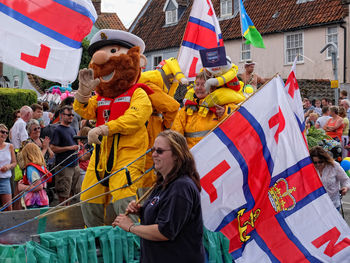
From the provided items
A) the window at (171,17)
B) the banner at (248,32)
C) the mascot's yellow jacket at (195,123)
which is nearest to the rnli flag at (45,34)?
the mascot's yellow jacket at (195,123)

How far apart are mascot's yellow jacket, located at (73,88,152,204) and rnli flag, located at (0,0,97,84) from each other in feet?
3.63

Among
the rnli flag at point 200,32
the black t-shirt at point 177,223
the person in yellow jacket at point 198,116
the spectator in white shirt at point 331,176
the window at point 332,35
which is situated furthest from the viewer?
the window at point 332,35

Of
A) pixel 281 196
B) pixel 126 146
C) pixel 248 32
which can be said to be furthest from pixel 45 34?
pixel 248 32

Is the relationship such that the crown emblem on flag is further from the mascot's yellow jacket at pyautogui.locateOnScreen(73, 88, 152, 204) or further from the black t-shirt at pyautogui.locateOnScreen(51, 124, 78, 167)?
the black t-shirt at pyautogui.locateOnScreen(51, 124, 78, 167)

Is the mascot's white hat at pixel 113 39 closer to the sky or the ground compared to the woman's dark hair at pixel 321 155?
closer to the sky

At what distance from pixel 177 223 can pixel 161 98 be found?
275cm

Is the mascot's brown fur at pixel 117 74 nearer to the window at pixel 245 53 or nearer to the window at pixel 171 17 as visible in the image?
the window at pixel 245 53

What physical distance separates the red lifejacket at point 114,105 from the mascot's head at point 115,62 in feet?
0.18

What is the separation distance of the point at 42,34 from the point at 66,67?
11.7 inches

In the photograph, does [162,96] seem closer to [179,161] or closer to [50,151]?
[179,161]

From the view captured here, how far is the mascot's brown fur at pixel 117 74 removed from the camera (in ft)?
18.0

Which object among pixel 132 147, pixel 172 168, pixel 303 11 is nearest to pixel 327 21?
pixel 303 11

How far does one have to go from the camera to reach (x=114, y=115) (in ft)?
18.0

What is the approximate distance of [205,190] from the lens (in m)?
4.62
